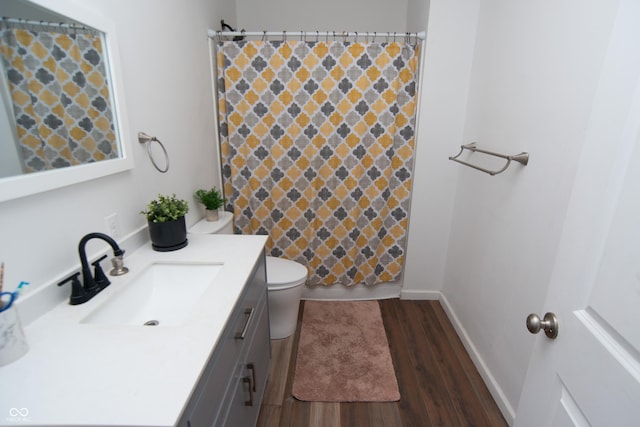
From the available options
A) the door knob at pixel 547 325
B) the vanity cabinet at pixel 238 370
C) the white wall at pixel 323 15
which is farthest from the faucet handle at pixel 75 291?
the white wall at pixel 323 15

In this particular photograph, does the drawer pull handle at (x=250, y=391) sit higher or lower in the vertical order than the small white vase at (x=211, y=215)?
lower

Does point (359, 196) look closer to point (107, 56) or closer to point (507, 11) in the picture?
point (507, 11)

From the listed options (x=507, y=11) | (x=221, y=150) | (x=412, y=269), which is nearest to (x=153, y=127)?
(x=221, y=150)

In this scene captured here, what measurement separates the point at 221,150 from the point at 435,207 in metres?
1.59

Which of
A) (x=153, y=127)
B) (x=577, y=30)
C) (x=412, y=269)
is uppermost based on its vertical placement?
(x=577, y=30)

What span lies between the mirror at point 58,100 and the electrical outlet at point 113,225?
17 centimetres

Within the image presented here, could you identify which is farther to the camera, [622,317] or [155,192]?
[155,192]

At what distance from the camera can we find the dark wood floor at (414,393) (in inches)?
61.1

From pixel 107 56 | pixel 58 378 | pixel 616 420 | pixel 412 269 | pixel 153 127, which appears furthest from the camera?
pixel 412 269

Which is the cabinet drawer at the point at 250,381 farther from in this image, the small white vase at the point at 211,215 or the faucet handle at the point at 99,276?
the small white vase at the point at 211,215

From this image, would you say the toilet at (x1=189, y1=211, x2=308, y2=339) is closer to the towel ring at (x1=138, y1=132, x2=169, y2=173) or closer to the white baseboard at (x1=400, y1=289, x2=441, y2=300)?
the towel ring at (x1=138, y1=132, x2=169, y2=173)

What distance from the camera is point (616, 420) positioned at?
1.79 ft

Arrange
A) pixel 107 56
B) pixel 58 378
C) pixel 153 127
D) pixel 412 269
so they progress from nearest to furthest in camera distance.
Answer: pixel 58 378 < pixel 107 56 < pixel 153 127 < pixel 412 269

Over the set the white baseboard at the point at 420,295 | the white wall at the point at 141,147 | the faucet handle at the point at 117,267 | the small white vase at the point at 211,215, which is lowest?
the white baseboard at the point at 420,295
